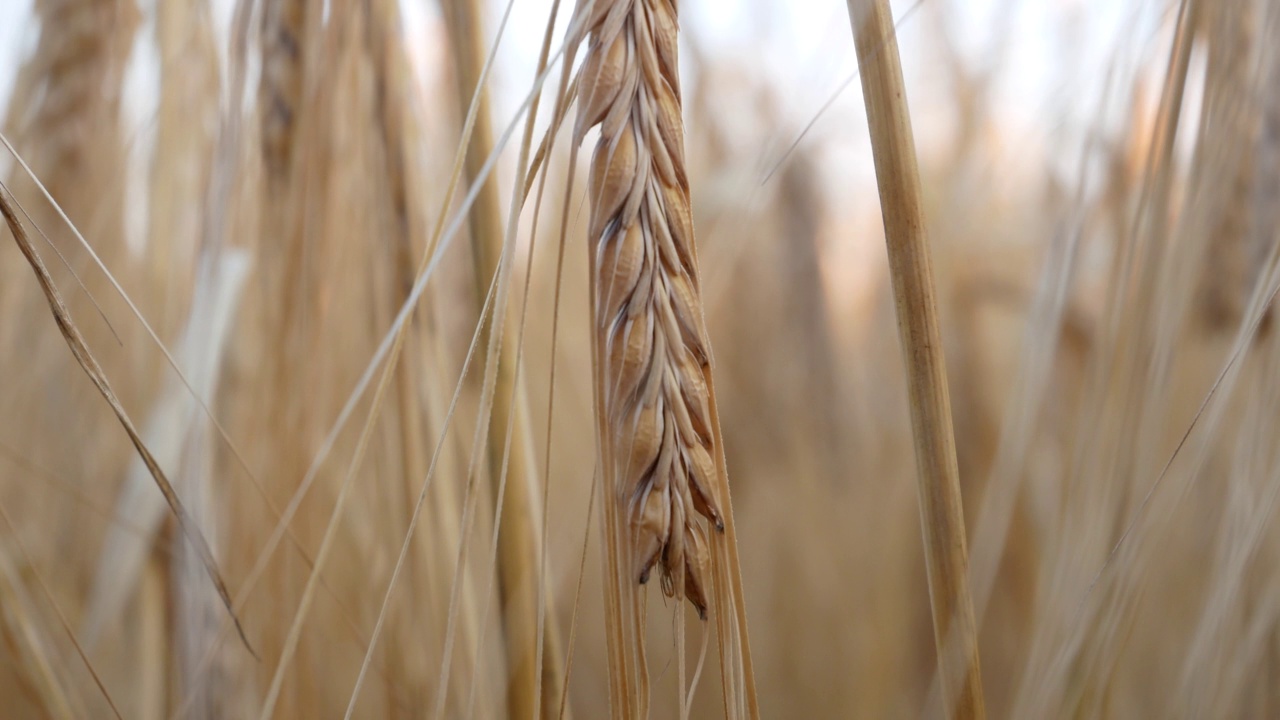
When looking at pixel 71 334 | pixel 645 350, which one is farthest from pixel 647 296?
pixel 71 334

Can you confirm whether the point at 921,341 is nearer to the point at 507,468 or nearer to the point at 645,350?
the point at 645,350

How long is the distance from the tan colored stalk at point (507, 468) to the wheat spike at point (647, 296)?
193 millimetres

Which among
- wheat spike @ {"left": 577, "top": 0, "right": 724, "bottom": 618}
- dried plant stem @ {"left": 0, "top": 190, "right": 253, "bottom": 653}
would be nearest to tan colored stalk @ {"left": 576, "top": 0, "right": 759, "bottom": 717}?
wheat spike @ {"left": 577, "top": 0, "right": 724, "bottom": 618}

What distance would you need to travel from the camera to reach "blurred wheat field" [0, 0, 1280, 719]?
32cm

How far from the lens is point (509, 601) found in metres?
0.46

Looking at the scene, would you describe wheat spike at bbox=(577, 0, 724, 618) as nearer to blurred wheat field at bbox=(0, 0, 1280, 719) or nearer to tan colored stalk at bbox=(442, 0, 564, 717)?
blurred wheat field at bbox=(0, 0, 1280, 719)

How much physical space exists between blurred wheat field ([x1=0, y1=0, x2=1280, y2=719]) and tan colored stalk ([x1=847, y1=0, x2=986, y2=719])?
1 centimetres

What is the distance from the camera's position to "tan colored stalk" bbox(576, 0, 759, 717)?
253mm

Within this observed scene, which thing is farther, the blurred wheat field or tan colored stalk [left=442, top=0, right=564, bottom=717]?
tan colored stalk [left=442, top=0, right=564, bottom=717]

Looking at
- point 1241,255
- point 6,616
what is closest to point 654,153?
point 6,616

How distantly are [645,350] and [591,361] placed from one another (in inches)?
3.0

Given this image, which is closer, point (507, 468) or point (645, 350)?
point (645, 350)

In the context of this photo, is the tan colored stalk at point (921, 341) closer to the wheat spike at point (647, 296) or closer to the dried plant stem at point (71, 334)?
the wheat spike at point (647, 296)

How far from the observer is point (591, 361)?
33cm
